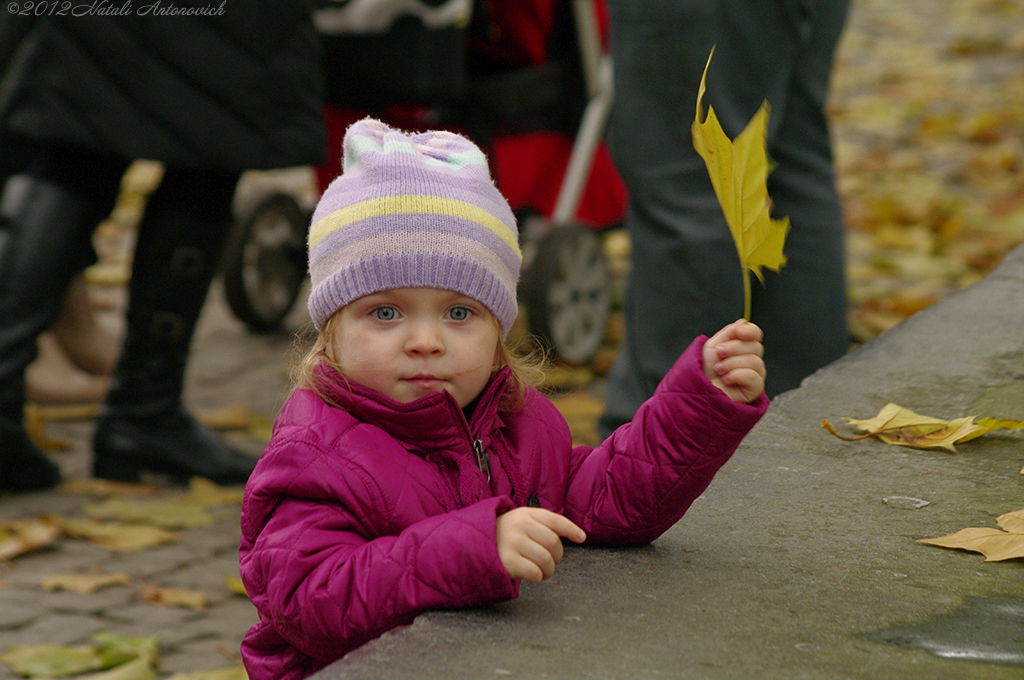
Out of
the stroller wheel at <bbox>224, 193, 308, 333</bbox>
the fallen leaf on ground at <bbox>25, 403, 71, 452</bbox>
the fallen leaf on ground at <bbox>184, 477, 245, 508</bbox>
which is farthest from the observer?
the stroller wheel at <bbox>224, 193, 308, 333</bbox>

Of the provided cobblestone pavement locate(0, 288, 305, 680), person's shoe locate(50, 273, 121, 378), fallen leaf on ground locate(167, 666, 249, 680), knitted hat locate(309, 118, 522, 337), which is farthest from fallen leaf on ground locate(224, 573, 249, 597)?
person's shoe locate(50, 273, 121, 378)

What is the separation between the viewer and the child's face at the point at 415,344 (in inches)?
52.6

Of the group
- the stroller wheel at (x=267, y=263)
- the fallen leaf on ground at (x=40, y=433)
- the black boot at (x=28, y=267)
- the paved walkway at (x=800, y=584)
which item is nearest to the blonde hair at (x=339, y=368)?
the paved walkway at (x=800, y=584)

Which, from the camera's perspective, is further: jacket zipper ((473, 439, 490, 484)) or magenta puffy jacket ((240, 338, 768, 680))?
jacket zipper ((473, 439, 490, 484))

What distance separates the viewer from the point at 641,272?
243cm

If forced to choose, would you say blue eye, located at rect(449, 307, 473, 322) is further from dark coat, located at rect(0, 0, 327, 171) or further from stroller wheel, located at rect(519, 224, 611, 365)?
stroller wheel, located at rect(519, 224, 611, 365)

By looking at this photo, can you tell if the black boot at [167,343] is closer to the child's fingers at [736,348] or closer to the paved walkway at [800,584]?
the paved walkway at [800,584]

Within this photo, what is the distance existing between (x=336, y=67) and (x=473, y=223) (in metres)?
2.44

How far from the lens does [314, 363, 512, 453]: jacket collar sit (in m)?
1.31

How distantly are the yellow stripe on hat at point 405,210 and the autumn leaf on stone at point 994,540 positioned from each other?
66 centimetres

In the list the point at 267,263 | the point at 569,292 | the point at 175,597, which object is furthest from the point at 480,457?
the point at 267,263

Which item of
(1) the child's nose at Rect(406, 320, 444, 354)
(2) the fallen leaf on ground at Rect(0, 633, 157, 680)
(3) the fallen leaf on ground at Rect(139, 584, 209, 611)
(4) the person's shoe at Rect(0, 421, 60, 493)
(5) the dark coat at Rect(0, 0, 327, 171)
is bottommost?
(2) the fallen leaf on ground at Rect(0, 633, 157, 680)

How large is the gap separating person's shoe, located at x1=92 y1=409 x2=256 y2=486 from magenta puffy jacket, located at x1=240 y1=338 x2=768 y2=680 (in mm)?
1497

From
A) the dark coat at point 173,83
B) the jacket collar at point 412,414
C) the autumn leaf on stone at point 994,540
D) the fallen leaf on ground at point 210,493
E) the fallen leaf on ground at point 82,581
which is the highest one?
the dark coat at point 173,83
